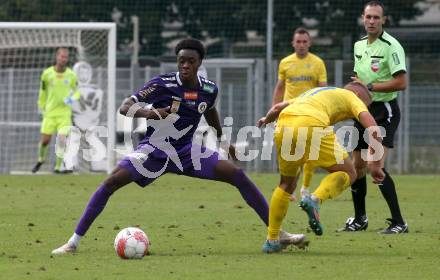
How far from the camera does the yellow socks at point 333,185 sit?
9.68 metres

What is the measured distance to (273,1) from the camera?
2703 centimetres

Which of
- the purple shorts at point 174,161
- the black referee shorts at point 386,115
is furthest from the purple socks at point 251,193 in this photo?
the black referee shorts at point 386,115

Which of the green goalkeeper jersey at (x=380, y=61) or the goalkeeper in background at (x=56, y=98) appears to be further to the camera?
the goalkeeper in background at (x=56, y=98)

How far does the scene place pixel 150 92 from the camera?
10.3 metres

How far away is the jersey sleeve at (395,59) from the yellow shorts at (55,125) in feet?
39.2

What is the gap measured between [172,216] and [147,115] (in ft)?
14.5

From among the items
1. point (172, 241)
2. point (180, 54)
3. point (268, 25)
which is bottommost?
point (172, 241)

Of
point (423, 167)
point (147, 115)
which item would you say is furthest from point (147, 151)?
point (423, 167)

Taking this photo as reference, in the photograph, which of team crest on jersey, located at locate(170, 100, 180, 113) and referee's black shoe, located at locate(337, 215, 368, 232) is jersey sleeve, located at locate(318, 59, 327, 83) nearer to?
referee's black shoe, located at locate(337, 215, 368, 232)

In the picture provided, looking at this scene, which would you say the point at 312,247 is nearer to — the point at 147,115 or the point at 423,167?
the point at 147,115

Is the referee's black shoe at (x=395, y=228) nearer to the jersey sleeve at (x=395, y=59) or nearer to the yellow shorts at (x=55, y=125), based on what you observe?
the jersey sleeve at (x=395, y=59)

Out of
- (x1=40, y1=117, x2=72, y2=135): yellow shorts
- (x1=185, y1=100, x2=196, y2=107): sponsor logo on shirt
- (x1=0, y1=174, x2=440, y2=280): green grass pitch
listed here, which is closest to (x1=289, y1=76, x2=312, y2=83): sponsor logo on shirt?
(x1=0, y1=174, x2=440, y2=280): green grass pitch

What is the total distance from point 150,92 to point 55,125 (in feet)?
43.1

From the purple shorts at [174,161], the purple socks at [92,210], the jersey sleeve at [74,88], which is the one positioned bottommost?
the purple socks at [92,210]
